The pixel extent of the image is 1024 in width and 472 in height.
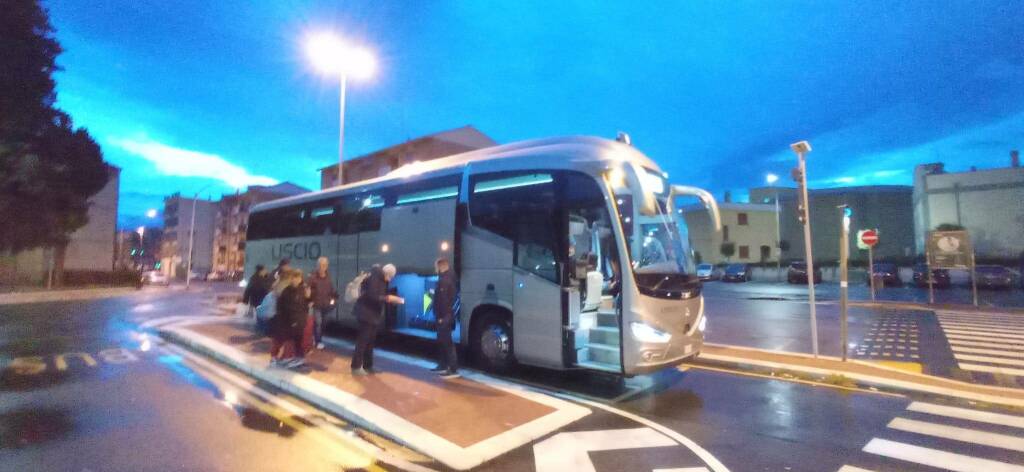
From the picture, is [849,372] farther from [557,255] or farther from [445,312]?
[445,312]

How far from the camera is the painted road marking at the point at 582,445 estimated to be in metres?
4.66

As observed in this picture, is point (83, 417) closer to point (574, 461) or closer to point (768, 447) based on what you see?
point (574, 461)

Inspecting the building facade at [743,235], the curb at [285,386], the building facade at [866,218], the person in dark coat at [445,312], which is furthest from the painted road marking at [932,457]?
the building facade at [743,235]

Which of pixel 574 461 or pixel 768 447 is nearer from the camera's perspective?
pixel 574 461

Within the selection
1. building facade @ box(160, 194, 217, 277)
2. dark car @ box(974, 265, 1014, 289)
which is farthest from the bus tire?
building facade @ box(160, 194, 217, 277)

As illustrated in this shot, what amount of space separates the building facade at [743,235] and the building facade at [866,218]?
4.97 m

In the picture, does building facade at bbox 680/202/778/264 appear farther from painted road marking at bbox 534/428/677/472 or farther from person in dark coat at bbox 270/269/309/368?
painted road marking at bbox 534/428/677/472

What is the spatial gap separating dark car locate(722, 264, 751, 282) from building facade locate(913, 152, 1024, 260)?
481 inches

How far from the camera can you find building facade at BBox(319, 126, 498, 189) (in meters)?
44.9

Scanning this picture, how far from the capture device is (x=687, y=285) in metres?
7.34

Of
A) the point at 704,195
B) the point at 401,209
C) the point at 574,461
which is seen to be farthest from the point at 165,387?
the point at 704,195

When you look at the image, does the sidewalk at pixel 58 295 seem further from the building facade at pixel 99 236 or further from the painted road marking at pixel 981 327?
the painted road marking at pixel 981 327

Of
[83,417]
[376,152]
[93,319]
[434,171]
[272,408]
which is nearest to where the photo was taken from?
[83,417]

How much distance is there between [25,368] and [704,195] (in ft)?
38.7
